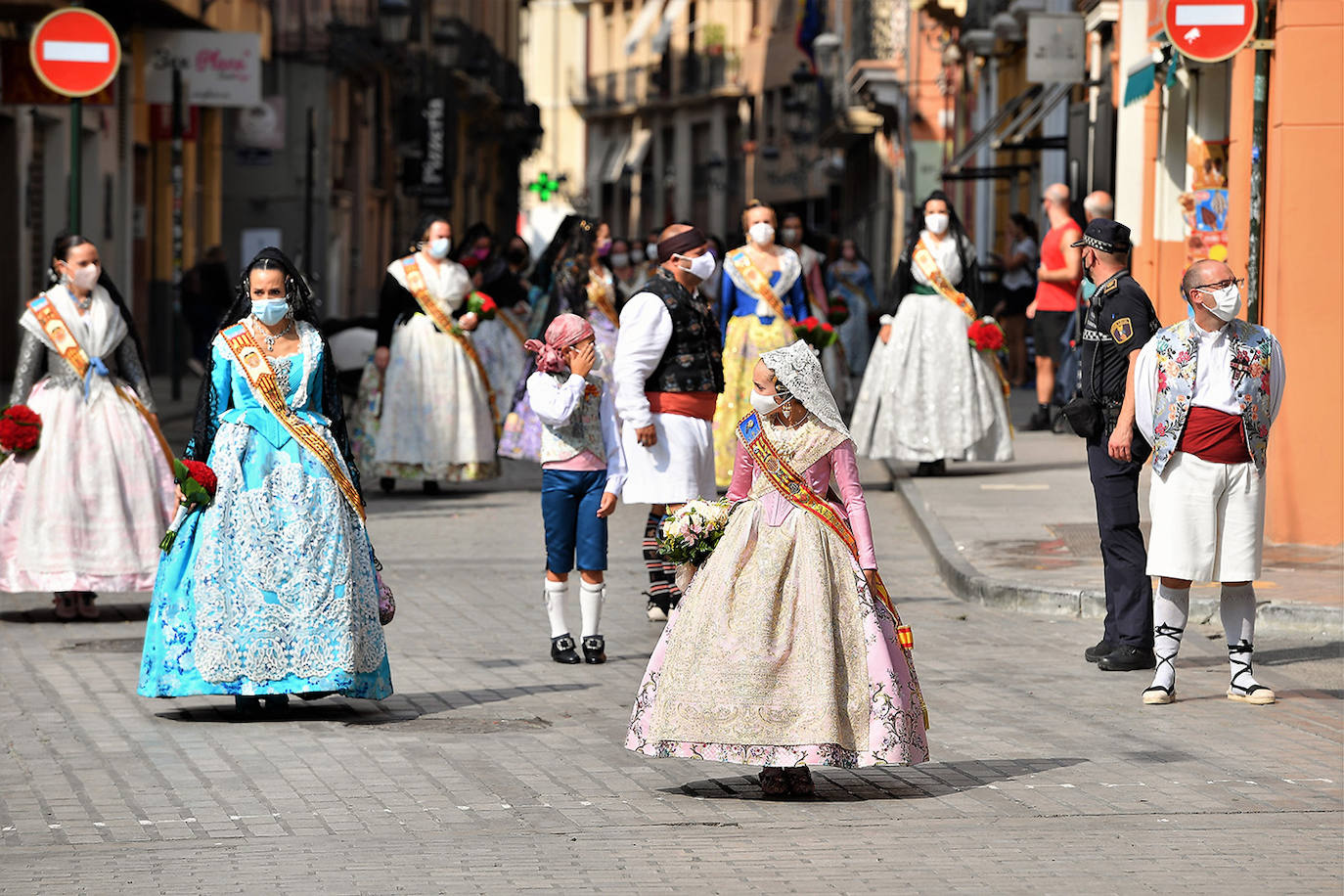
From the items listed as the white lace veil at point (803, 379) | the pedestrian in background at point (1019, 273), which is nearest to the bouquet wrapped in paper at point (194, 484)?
the white lace veil at point (803, 379)

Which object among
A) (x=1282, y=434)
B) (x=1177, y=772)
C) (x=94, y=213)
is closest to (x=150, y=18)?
(x=94, y=213)

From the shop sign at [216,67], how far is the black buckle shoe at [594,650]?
23328 millimetres

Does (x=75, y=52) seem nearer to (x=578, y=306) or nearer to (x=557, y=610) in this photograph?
(x=578, y=306)

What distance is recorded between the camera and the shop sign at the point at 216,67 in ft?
107

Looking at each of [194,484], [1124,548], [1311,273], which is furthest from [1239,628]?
[1311,273]

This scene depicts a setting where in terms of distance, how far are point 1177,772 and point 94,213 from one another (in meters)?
26.0

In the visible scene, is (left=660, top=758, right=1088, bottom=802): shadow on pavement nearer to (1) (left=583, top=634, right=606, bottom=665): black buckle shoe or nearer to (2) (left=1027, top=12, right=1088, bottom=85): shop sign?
(1) (left=583, top=634, right=606, bottom=665): black buckle shoe

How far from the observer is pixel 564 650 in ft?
34.0

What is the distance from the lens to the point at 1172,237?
19.8 meters

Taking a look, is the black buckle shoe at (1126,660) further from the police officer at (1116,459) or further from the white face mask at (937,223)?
the white face mask at (937,223)

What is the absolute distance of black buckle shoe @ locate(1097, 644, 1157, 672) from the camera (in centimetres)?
1020

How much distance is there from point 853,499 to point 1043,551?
242 inches

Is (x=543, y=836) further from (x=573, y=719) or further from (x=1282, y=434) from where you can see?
(x=1282, y=434)

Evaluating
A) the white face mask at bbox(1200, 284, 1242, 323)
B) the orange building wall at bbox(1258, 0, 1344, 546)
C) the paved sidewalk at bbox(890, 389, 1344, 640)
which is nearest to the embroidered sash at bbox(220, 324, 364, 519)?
the white face mask at bbox(1200, 284, 1242, 323)
